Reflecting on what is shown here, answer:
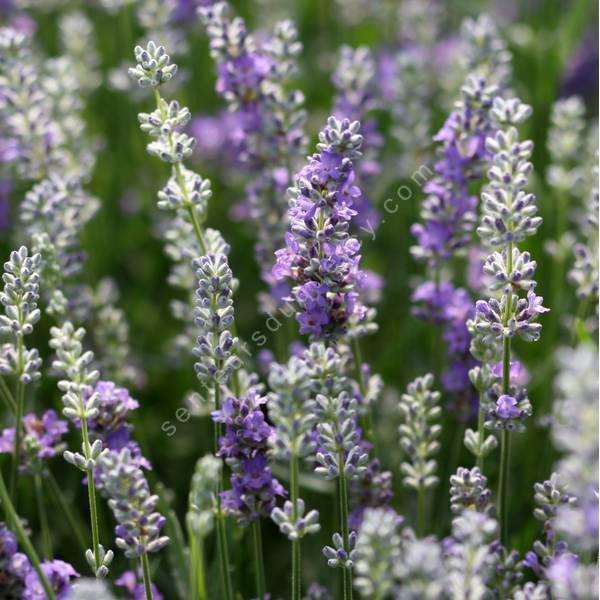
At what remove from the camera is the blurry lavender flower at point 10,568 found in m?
1.88

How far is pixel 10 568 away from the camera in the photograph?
1.88m

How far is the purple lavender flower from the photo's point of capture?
1.99m

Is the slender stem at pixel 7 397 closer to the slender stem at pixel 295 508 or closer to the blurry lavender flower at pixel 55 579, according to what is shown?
the blurry lavender flower at pixel 55 579

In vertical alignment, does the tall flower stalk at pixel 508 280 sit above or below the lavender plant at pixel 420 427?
above

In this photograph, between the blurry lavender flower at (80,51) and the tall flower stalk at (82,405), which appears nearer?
the tall flower stalk at (82,405)

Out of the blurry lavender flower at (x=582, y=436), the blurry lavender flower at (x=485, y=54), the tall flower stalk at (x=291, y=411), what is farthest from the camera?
the blurry lavender flower at (x=485, y=54)

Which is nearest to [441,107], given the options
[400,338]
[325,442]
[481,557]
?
[400,338]

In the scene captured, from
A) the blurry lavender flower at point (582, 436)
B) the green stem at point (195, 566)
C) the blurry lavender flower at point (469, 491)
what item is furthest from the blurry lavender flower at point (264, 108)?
the blurry lavender flower at point (582, 436)

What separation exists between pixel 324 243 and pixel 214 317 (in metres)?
0.27

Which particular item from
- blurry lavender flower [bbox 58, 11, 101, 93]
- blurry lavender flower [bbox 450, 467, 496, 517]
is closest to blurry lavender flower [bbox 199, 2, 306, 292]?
blurry lavender flower [bbox 450, 467, 496, 517]

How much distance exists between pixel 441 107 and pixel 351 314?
9.30 ft

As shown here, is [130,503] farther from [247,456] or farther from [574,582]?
[574,582]

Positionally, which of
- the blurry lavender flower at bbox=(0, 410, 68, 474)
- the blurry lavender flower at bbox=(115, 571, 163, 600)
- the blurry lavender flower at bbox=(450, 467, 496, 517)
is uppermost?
the blurry lavender flower at bbox=(0, 410, 68, 474)

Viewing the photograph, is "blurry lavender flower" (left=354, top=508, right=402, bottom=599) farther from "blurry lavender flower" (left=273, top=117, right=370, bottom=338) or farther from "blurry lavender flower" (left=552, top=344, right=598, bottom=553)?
"blurry lavender flower" (left=273, top=117, right=370, bottom=338)
